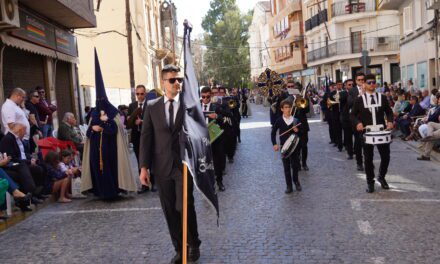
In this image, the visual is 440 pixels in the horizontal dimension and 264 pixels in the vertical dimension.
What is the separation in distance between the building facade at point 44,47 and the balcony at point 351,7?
104ft

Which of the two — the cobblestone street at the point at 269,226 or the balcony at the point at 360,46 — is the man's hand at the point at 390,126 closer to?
the cobblestone street at the point at 269,226

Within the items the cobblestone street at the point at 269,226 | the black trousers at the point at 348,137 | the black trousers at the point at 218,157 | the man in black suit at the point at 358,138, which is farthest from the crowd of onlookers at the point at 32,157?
the black trousers at the point at 348,137

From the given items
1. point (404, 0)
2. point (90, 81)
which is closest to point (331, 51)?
point (404, 0)

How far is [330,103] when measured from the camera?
14.3m

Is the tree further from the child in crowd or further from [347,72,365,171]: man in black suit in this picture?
the child in crowd

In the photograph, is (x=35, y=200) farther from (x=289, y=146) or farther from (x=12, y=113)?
(x=289, y=146)

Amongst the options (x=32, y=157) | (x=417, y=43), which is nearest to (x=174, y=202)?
(x=32, y=157)

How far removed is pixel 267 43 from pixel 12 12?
6812 cm

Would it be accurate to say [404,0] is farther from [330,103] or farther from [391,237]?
[391,237]

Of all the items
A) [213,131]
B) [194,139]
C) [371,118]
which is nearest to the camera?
[194,139]

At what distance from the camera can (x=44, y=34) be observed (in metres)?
16.0

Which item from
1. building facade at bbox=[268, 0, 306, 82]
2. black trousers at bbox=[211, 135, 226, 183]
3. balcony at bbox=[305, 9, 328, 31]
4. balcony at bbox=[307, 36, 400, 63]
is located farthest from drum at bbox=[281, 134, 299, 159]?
building facade at bbox=[268, 0, 306, 82]

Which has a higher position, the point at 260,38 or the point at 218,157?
the point at 260,38

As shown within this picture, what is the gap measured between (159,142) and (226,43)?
66.9 metres
